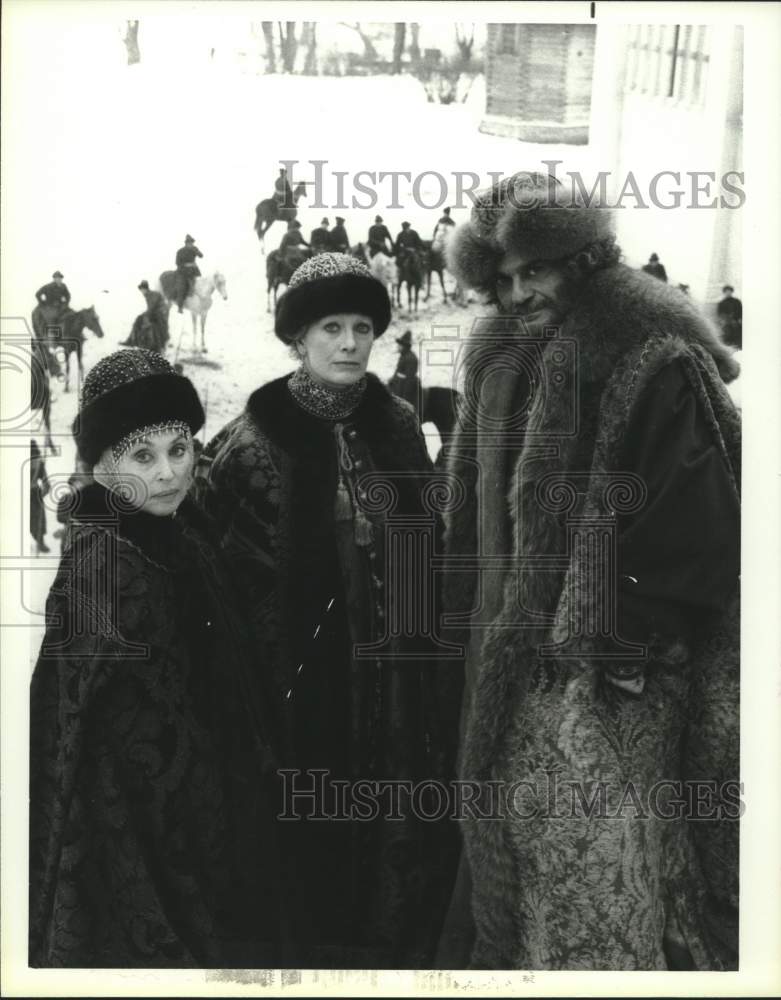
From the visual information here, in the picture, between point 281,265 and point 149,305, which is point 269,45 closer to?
point 281,265

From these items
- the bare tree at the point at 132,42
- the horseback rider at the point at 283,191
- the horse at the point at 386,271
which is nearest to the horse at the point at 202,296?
the horseback rider at the point at 283,191

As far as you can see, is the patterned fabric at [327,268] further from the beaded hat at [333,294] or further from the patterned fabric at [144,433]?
the patterned fabric at [144,433]

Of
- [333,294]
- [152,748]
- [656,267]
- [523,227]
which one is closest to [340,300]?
[333,294]

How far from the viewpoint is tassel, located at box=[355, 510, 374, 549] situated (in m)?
2.89

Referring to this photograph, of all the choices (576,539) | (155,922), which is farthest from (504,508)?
(155,922)

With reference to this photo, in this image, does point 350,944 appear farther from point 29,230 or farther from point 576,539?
point 29,230

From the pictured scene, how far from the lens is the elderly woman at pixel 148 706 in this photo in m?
2.84

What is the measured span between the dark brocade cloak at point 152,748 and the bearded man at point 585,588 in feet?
1.83

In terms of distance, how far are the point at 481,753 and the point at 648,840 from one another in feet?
1.53

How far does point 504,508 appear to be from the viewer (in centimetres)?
286

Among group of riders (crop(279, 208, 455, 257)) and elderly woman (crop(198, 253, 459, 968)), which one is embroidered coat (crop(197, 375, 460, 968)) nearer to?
elderly woman (crop(198, 253, 459, 968))

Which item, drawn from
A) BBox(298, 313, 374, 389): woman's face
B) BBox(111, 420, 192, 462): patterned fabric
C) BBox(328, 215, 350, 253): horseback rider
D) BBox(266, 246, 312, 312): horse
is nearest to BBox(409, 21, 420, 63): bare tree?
BBox(328, 215, 350, 253): horseback rider

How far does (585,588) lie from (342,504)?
0.63 meters

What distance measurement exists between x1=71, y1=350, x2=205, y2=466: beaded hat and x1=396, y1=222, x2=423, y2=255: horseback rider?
0.63m
